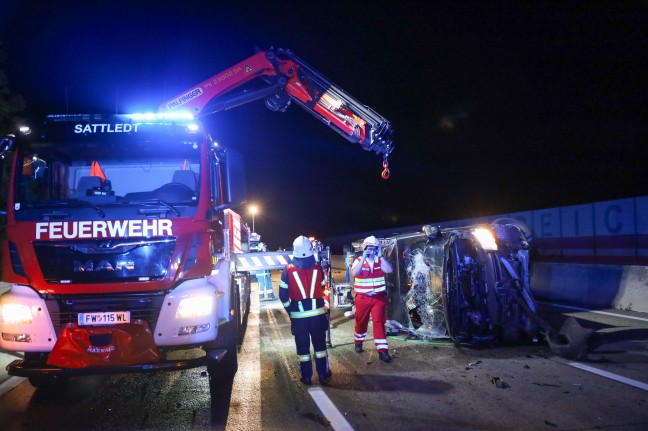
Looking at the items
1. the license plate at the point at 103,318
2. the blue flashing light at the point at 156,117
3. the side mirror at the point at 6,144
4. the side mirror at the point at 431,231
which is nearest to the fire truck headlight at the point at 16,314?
the license plate at the point at 103,318

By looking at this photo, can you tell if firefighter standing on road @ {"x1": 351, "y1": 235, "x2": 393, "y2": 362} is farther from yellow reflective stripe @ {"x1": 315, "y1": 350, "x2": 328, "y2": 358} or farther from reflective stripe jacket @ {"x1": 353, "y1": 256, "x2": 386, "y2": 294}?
yellow reflective stripe @ {"x1": 315, "y1": 350, "x2": 328, "y2": 358}

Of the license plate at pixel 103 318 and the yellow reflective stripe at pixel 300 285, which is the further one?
the yellow reflective stripe at pixel 300 285

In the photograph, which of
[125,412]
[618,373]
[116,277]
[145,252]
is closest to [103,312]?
[116,277]

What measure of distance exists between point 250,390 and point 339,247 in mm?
45576

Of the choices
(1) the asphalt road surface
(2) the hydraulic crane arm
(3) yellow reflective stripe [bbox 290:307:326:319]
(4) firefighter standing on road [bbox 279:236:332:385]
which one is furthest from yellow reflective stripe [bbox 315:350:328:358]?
(2) the hydraulic crane arm

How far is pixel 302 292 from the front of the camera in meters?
5.80

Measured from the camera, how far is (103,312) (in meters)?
4.97

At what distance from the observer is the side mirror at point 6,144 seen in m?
5.50

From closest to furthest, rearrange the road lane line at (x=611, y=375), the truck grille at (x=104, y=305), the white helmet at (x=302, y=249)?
the truck grille at (x=104, y=305), the road lane line at (x=611, y=375), the white helmet at (x=302, y=249)

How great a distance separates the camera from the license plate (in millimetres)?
4957

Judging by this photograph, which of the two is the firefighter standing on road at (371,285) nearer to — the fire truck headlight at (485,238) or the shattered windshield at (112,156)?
the fire truck headlight at (485,238)

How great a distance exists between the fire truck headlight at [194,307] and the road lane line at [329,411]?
153 centimetres

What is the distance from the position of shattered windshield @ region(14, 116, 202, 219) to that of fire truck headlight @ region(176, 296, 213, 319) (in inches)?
56.9

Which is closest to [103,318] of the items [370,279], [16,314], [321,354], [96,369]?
[96,369]
